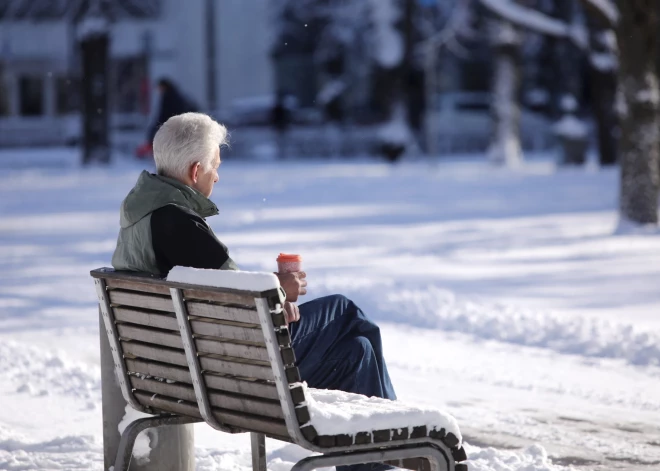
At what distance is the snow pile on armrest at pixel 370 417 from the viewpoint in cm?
382

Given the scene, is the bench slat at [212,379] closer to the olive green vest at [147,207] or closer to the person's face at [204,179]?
the olive green vest at [147,207]

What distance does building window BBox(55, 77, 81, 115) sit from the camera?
50.2 metres

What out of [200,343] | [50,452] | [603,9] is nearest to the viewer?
[200,343]

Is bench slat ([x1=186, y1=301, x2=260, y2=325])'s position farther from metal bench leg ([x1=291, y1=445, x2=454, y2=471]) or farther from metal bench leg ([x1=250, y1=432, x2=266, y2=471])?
metal bench leg ([x1=250, y1=432, x2=266, y2=471])

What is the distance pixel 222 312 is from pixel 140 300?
50cm

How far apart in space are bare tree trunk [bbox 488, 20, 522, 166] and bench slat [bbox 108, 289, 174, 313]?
2698cm

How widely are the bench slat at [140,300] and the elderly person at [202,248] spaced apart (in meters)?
0.11

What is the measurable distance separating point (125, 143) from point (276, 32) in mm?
12682

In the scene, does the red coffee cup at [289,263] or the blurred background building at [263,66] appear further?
the blurred background building at [263,66]

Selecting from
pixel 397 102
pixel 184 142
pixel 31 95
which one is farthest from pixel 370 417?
pixel 31 95

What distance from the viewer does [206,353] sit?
399cm

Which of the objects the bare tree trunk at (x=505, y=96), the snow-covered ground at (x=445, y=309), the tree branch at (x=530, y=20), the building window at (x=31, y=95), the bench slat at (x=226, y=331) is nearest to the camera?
the bench slat at (x=226, y=331)

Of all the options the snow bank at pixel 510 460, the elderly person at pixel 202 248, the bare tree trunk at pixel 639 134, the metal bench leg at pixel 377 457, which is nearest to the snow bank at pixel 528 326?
the snow bank at pixel 510 460

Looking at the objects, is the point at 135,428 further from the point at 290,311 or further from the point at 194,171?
the point at 194,171
